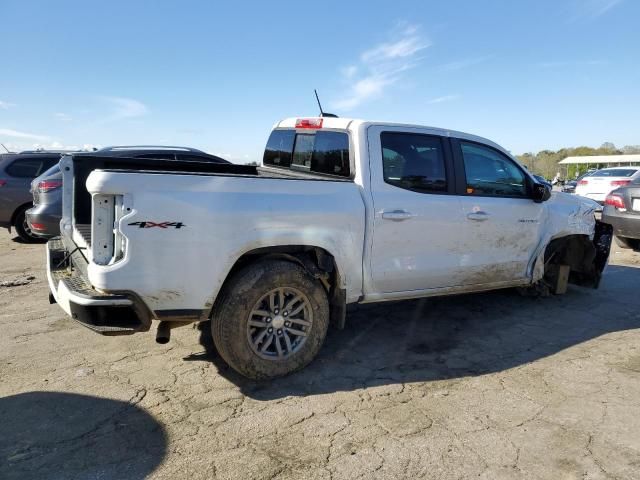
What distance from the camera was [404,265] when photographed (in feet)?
12.9

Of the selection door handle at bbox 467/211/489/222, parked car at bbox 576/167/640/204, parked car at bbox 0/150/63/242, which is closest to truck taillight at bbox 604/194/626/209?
door handle at bbox 467/211/489/222

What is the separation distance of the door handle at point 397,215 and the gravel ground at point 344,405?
1.17 meters

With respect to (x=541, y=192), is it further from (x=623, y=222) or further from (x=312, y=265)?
(x=623, y=222)

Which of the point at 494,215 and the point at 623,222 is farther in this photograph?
the point at 623,222

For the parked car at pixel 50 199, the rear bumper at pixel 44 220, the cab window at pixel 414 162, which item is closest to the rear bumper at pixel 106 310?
the cab window at pixel 414 162

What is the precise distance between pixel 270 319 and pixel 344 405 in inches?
31.8

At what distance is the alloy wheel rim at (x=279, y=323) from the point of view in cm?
336

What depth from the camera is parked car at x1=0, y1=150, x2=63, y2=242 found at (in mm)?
8820

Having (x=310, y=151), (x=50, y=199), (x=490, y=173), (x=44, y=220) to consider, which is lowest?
(x=44, y=220)

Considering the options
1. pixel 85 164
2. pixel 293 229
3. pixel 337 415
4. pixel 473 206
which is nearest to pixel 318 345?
pixel 337 415

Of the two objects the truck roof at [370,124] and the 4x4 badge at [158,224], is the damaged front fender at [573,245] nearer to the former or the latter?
the truck roof at [370,124]

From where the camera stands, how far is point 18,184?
8945mm

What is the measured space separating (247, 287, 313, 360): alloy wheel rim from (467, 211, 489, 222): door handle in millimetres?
1792

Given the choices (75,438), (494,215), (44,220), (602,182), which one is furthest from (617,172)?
(75,438)
